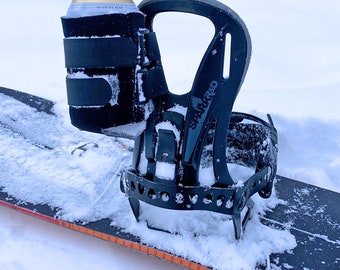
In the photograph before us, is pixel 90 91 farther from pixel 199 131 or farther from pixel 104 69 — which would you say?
pixel 199 131

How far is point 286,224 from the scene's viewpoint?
170 cm

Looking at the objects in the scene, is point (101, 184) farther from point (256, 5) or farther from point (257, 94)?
point (256, 5)

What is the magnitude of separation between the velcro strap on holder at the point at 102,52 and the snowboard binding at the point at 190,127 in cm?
3

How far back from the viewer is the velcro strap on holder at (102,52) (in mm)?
1241

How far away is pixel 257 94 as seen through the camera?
3459mm

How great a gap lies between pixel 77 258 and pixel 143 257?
0.28 metres

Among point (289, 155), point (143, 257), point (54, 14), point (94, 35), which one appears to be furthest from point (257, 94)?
point (54, 14)

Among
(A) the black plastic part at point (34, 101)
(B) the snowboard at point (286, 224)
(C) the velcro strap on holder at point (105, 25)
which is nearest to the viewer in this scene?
(C) the velcro strap on holder at point (105, 25)

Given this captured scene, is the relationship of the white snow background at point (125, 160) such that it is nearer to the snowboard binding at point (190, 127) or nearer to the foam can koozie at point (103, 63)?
the snowboard binding at point (190, 127)

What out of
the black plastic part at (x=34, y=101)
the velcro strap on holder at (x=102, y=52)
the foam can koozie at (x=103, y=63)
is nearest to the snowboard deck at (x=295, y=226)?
the foam can koozie at (x=103, y=63)

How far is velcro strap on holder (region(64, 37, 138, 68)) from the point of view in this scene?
1.24 m

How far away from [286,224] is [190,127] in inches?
27.0

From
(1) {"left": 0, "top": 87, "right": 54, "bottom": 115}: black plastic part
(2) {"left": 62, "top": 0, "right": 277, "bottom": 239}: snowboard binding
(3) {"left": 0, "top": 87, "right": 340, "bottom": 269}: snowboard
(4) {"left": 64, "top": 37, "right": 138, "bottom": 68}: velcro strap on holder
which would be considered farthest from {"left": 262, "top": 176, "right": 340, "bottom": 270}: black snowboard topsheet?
(1) {"left": 0, "top": 87, "right": 54, "bottom": 115}: black plastic part

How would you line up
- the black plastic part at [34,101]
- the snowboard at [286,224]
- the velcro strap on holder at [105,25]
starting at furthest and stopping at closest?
the black plastic part at [34,101] < the snowboard at [286,224] < the velcro strap on holder at [105,25]
